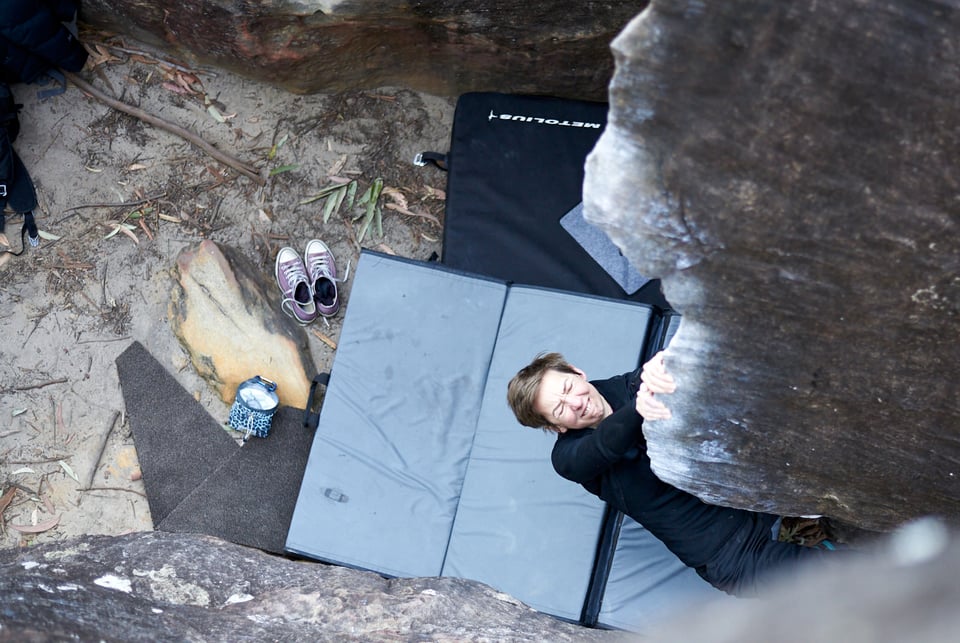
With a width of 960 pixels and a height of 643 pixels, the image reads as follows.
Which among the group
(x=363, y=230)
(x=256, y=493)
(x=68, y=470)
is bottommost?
(x=68, y=470)

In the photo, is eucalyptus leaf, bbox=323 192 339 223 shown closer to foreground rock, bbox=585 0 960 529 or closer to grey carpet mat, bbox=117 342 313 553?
grey carpet mat, bbox=117 342 313 553

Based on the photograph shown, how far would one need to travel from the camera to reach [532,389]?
282 cm

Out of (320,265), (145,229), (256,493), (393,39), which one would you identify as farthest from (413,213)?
(256,493)

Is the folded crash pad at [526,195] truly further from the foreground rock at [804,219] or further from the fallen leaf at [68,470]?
the fallen leaf at [68,470]

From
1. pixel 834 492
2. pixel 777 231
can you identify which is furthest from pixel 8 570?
pixel 834 492

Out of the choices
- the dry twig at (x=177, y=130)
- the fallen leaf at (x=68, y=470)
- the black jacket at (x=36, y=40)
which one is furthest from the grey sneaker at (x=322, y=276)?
the black jacket at (x=36, y=40)

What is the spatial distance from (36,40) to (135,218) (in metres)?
1.13

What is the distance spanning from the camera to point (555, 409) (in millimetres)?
2807

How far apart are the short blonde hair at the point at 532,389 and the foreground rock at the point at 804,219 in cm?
46

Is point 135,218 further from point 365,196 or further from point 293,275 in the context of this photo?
point 365,196

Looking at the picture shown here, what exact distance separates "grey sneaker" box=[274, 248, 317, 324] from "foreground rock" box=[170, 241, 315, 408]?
0.12m

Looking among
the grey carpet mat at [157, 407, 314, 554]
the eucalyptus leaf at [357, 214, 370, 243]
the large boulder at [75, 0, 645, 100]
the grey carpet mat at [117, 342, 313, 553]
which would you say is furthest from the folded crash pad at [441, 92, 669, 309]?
the grey carpet mat at [117, 342, 313, 553]

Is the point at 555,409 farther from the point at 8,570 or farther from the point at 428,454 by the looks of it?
the point at 8,570

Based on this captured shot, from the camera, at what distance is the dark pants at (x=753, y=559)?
9.75 feet
